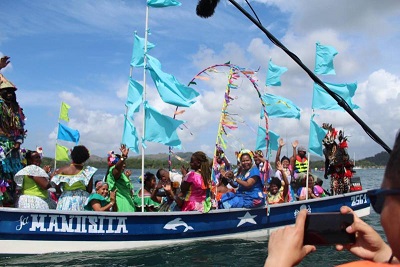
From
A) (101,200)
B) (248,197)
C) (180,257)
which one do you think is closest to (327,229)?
(180,257)

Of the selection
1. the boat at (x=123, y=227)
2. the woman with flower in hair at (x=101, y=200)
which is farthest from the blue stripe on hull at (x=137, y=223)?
the woman with flower in hair at (x=101, y=200)

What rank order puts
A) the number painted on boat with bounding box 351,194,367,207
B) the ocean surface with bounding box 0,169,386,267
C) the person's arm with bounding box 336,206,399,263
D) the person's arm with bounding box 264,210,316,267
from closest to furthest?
the person's arm with bounding box 264,210,316,267, the person's arm with bounding box 336,206,399,263, the ocean surface with bounding box 0,169,386,267, the number painted on boat with bounding box 351,194,367,207

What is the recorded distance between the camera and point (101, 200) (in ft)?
25.7

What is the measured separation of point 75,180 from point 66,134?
20.3ft

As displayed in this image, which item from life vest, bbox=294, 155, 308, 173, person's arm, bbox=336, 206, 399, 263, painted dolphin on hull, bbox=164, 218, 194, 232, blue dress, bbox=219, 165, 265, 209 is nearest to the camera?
person's arm, bbox=336, 206, 399, 263

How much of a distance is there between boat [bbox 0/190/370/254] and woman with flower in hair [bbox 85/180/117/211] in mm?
258

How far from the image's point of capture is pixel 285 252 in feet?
4.51

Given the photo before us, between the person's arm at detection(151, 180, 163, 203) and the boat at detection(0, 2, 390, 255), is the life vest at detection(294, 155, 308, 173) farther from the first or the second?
the person's arm at detection(151, 180, 163, 203)

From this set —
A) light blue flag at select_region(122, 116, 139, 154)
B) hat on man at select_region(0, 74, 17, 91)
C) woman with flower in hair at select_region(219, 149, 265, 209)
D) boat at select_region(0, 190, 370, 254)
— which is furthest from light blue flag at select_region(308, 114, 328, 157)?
hat on man at select_region(0, 74, 17, 91)

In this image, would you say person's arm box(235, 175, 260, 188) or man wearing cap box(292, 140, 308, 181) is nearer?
person's arm box(235, 175, 260, 188)

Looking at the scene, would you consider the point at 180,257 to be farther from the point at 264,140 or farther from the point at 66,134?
the point at 66,134

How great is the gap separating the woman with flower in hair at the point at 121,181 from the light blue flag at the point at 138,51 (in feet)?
6.43

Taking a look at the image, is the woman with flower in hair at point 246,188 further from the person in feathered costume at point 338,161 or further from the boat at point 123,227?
the person in feathered costume at point 338,161

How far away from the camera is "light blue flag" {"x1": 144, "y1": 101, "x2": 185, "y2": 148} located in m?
8.80
